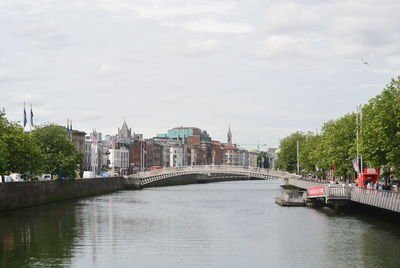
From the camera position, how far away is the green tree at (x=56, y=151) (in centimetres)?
9094

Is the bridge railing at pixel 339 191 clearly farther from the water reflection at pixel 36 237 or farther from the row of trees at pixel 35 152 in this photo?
the row of trees at pixel 35 152

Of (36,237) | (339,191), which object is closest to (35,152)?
(36,237)

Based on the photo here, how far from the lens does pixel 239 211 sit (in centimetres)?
7262

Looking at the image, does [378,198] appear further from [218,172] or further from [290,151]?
[290,151]

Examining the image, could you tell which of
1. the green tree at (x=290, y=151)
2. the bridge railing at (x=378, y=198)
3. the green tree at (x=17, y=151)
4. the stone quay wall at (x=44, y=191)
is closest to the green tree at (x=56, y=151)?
the stone quay wall at (x=44, y=191)

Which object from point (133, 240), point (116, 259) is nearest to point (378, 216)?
point (133, 240)

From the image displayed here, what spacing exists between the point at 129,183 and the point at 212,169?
50.7 ft

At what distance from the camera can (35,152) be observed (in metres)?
73.1

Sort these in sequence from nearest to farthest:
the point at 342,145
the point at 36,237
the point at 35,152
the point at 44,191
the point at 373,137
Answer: the point at 36,237, the point at 373,137, the point at 35,152, the point at 44,191, the point at 342,145

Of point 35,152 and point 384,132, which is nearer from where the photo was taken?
point 384,132

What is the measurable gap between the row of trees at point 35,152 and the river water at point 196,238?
4.52 m

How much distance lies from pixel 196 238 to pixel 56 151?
46420 mm

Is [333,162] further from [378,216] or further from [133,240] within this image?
[133,240]

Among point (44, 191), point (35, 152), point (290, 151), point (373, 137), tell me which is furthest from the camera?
point (290, 151)
